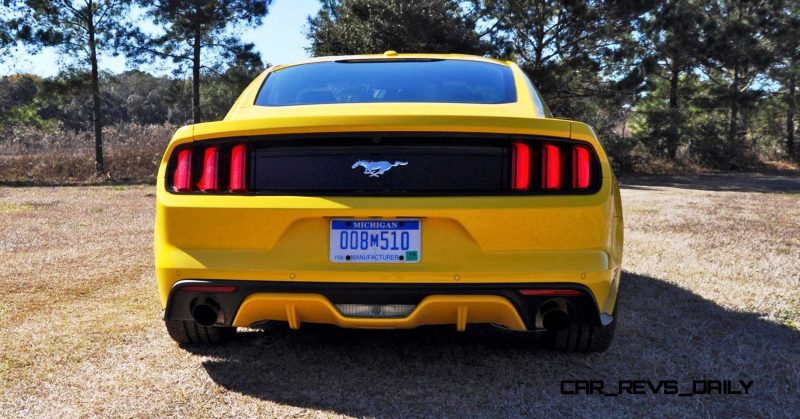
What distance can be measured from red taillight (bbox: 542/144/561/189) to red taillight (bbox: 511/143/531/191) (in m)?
0.06

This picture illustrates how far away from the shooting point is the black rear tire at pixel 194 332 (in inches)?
114

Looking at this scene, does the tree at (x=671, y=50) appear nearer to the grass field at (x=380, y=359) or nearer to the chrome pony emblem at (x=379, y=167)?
the grass field at (x=380, y=359)

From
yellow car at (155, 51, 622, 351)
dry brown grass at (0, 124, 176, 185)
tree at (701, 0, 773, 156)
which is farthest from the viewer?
tree at (701, 0, 773, 156)

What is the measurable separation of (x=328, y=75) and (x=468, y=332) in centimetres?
150

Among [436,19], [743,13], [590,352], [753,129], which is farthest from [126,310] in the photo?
[753,129]

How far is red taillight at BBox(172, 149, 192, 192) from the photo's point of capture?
2502mm

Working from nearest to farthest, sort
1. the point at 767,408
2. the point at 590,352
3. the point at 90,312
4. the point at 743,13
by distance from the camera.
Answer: the point at 767,408 < the point at 590,352 < the point at 90,312 < the point at 743,13

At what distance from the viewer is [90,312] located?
3.69 meters

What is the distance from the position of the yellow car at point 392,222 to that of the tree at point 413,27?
18.4 m

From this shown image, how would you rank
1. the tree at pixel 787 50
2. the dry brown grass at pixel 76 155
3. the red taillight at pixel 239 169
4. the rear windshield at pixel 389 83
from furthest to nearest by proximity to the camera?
the tree at pixel 787 50
the dry brown grass at pixel 76 155
the rear windshield at pixel 389 83
the red taillight at pixel 239 169

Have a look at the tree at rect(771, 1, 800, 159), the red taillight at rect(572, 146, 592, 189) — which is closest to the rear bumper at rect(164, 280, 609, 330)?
the red taillight at rect(572, 146, 592, 189)

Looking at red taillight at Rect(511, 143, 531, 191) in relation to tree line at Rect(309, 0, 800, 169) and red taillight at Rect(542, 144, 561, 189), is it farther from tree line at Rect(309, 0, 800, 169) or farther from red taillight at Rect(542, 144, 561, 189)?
tree line at Rect(309, 0, 800, 169)

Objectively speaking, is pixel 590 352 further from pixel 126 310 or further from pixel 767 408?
pixel 126 310

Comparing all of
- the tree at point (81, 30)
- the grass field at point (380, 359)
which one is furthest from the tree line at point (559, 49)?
the grass field at point (380, 359)
